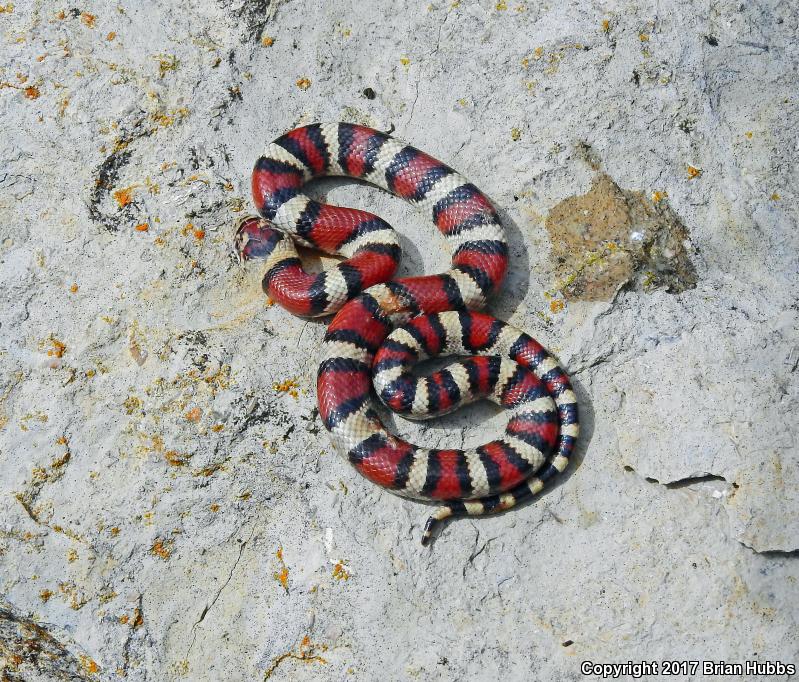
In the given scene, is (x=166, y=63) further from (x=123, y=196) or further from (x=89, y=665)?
(x=89, y=665)

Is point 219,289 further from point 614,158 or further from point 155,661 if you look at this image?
point 614,158

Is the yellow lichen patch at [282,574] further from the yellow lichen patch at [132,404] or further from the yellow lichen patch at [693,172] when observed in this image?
the yellow lichen patch at [693,172]

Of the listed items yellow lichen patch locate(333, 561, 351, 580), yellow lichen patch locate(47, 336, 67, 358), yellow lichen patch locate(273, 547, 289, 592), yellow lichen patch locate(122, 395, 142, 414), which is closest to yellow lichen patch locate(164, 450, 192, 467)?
yellow lichen patch locate(122, 395, 142, 414)

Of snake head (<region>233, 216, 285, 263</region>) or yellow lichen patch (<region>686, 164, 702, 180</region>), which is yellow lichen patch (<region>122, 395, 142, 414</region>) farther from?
yellow lichen patch (<region>686, 164, 702, 180</region>)

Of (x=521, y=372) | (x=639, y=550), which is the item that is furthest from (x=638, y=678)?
(x=521, y=372)

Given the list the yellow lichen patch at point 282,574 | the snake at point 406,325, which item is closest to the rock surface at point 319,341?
the yellow lichen patch at point 282,574

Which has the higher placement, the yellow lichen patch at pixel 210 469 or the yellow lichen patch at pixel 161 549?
the yellow lichen patch at pixel 210 469
